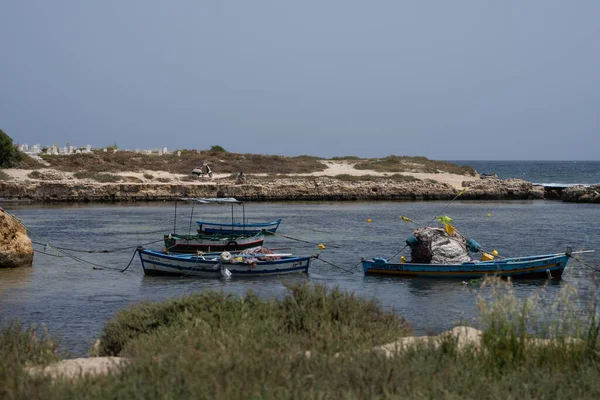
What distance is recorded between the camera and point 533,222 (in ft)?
148

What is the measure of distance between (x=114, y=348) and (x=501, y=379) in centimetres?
601

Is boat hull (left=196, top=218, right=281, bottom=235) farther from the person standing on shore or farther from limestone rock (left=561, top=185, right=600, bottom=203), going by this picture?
limestone rock (left=561, top=185, right=600, bottom=203)

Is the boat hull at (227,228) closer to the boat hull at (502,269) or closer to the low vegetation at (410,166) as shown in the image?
the boat hull at (502,269)

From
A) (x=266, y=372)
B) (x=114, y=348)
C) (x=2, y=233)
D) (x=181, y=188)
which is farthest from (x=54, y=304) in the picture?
(x=181, y=188)

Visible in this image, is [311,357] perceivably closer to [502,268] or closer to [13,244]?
[502,268]

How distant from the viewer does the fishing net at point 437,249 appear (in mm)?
Answer: 24453

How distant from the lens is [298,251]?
107 ft

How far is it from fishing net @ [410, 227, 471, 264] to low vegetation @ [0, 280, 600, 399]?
13641 mm

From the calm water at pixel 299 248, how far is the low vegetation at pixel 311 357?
867 mm

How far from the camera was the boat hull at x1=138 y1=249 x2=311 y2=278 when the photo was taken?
24.5 meters

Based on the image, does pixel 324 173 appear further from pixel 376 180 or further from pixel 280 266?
pixel 280 266

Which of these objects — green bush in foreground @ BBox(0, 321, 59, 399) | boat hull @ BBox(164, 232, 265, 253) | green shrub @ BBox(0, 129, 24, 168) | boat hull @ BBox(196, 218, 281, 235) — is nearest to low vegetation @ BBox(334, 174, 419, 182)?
green shrub @ BBox(0, 129, 24, 168)

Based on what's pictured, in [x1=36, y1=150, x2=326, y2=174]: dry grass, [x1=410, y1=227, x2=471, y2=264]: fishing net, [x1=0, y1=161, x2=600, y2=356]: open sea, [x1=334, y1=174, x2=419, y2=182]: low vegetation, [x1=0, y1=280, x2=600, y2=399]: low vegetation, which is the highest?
[x1=36, y1=150, x2=326, y2=174]: dry grass

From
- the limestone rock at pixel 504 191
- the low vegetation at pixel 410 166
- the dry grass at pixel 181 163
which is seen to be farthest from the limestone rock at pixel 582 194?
the dry grass at pixel 181 163
